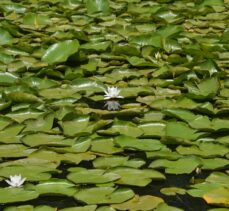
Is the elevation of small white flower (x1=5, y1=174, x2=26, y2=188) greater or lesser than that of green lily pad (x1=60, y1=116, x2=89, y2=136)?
greater

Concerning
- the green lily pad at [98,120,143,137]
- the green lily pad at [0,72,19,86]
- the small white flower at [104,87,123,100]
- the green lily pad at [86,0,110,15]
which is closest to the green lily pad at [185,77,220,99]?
the small white flower at [104,87,123,100]

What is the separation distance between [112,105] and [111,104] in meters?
0.01

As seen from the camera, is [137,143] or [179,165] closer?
[179,165]

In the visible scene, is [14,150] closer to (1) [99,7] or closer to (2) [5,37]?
(2) [5,37]

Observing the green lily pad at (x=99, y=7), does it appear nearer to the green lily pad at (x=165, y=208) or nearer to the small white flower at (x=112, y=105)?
the small white flower at (x=112, y=105)

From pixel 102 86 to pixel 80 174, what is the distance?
841 millimetres

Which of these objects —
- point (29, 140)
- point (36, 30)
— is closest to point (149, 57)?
point (36, 30)

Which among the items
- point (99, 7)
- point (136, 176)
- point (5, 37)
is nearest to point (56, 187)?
point (136, 176)

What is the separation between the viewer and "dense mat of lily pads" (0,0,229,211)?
219cm

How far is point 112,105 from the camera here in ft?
9.45

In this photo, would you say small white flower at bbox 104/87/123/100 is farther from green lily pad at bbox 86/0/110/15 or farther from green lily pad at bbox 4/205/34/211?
green lily pad at bbox 86/0/110/15

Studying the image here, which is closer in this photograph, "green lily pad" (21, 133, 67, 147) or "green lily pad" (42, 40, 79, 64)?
"green lily pad" (21, 133, 67, 147)

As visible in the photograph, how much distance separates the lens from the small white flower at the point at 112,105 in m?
2.85

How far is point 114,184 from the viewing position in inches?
87.1
